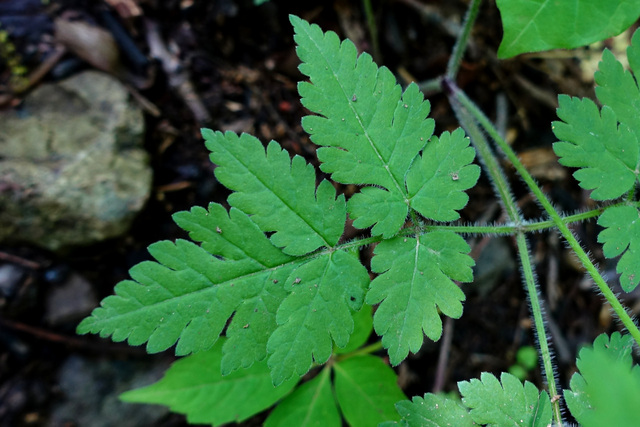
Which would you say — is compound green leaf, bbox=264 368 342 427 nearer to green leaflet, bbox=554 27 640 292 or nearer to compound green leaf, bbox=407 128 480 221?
compound green leaf, bbox=407 128 480 221

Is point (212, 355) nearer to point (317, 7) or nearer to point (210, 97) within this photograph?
point (210, 97)

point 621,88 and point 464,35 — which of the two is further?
point 464,35

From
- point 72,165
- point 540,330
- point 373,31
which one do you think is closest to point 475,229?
point 540,330

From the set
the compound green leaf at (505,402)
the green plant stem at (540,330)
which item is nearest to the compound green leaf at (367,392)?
the compound green leaf at (505,402)

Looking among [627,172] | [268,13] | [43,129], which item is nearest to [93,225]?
[43,129]

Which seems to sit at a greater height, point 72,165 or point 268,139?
point 72,165

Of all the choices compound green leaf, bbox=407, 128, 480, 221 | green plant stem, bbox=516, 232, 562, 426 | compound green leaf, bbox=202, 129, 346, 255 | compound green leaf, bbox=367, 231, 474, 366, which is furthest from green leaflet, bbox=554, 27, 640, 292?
compound green leaf, bbox=202, 129, 346, 255

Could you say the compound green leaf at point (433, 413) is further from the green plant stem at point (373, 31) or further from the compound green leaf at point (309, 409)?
the green plant stem at point (373, 31)

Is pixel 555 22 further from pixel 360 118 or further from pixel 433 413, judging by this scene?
pixel 433 413
